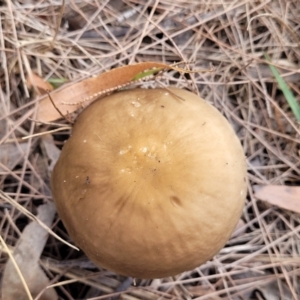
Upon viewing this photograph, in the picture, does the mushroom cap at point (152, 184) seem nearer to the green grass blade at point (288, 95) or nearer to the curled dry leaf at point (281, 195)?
the curled dry leaf at point (281, 195)

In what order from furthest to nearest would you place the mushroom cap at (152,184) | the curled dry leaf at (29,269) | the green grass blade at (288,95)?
the green grass blade at (288,95)
the curled dry leaf at (29,269)
the mushroom cap at (152,184)

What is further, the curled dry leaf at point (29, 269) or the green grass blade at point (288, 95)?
the green grass blade at point (288, 95)

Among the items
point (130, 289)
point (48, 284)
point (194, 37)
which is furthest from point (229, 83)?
point (48, 284)

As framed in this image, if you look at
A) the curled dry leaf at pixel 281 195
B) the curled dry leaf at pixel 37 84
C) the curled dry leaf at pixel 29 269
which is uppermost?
the curled dry leaf at pixel 37 84

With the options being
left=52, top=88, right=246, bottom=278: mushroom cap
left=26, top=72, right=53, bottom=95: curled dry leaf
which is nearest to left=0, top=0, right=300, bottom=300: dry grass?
left=26, top=72, right=53, bottom=95: curled dry leaf

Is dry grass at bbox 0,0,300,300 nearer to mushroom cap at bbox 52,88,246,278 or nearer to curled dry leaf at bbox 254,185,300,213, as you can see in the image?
curled dry leaf at bbox 254,185,300,213

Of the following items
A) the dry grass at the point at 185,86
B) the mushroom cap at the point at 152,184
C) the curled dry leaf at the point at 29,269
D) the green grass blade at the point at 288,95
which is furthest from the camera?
the green grass blade at the point at 288,95

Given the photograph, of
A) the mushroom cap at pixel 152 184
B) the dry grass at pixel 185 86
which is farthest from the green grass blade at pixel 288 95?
the mushroom cap at pixel 152 184
